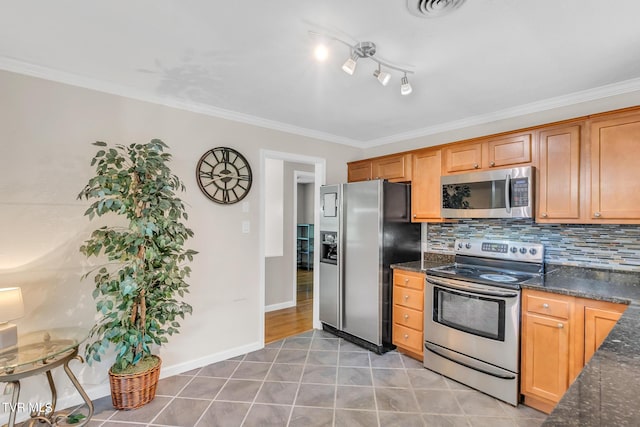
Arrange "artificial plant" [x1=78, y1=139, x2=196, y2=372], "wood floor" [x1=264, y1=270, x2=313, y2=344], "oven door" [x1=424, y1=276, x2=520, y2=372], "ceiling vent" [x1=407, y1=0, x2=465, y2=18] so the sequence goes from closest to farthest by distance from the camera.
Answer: "ceiling vent" [x1=407, y1=0, x2=465, y2=18] < "artificial plant" [x1=78, y1=139, x2=196, y2=372] < "oven door" [x1=424, y1=276, x2=520, y2=372] < "wood floor" [x1=264, y1=270, x2=313, y2=344]

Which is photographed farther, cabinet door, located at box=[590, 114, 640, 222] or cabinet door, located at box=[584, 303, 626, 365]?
cabinet door, located at box=[590, 114, 640, 222]

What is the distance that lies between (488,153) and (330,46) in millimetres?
1785

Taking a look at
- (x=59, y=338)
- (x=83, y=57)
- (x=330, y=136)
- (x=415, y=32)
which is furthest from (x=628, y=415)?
(x=330, y=136)

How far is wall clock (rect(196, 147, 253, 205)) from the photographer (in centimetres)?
287

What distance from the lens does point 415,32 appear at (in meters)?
1.72

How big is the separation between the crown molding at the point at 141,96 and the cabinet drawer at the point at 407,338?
2305 millimetres

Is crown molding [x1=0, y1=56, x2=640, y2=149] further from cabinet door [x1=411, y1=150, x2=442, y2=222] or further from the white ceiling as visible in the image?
cabinet door [x1=411, y1=150, x2=442, y2=222]

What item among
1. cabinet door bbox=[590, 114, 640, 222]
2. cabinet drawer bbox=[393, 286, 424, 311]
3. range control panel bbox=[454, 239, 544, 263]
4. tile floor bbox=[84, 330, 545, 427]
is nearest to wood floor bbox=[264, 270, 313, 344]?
tile floor bbox=[84, 330, 545, 427]

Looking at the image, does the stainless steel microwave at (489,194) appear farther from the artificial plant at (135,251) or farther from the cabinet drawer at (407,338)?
the artificial plant at (135,251)

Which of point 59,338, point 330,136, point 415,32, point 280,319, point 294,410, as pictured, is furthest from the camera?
point 280,319

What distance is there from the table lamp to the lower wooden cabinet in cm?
327

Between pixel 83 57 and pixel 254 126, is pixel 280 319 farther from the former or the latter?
pixel 83 57

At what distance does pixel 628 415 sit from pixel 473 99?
2525 millimetres

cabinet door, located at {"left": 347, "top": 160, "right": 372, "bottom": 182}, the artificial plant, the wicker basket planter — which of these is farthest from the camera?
cabinet door, located at {"left": 347, "top": 160, "right": 372, "bottom": 182}
